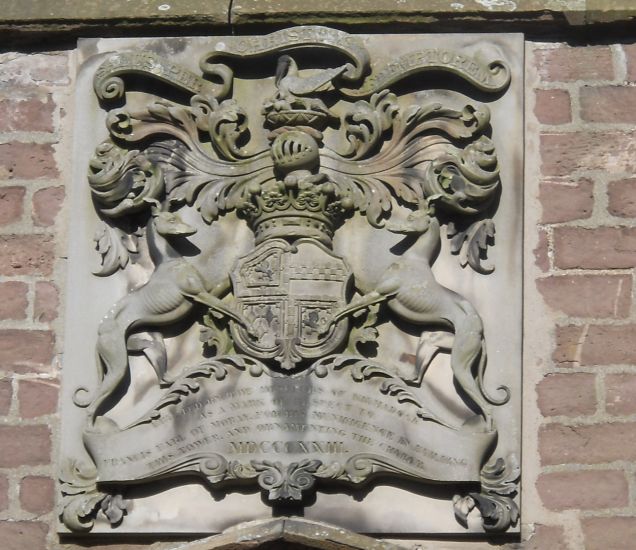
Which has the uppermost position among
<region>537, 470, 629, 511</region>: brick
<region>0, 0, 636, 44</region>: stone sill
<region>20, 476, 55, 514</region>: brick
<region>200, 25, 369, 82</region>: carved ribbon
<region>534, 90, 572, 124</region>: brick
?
<region>0, 0, 636, 44</region>: stone sill

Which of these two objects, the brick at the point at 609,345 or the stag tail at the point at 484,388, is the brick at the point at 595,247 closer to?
the brick at the point at 609,345

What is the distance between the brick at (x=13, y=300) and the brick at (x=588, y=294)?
158 cm

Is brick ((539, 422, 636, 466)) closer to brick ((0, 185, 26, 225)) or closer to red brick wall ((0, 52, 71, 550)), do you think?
red brick wall ((0, 52, 71, 550))

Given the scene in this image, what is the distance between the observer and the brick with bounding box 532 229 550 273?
742 centimetres

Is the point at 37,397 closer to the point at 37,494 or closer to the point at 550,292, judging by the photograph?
the point at 37,494

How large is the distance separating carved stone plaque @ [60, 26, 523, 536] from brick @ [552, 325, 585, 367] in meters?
0.13

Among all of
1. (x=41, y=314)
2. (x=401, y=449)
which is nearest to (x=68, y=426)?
(x=41, y=314)

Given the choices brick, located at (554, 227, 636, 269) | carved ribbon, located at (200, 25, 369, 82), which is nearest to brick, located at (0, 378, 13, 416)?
carved ribbon, located at (200, 25, 369, 82)

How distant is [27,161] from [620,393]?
1997 mm

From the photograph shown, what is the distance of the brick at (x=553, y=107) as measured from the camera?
24.9ft

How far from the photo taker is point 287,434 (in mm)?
7141

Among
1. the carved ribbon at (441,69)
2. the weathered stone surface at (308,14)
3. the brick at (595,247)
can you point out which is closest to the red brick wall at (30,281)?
the weathered stone surface at (308,14)

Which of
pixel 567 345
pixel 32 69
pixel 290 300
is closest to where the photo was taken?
pixel 290 300

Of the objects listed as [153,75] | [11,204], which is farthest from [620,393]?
[11,204]
